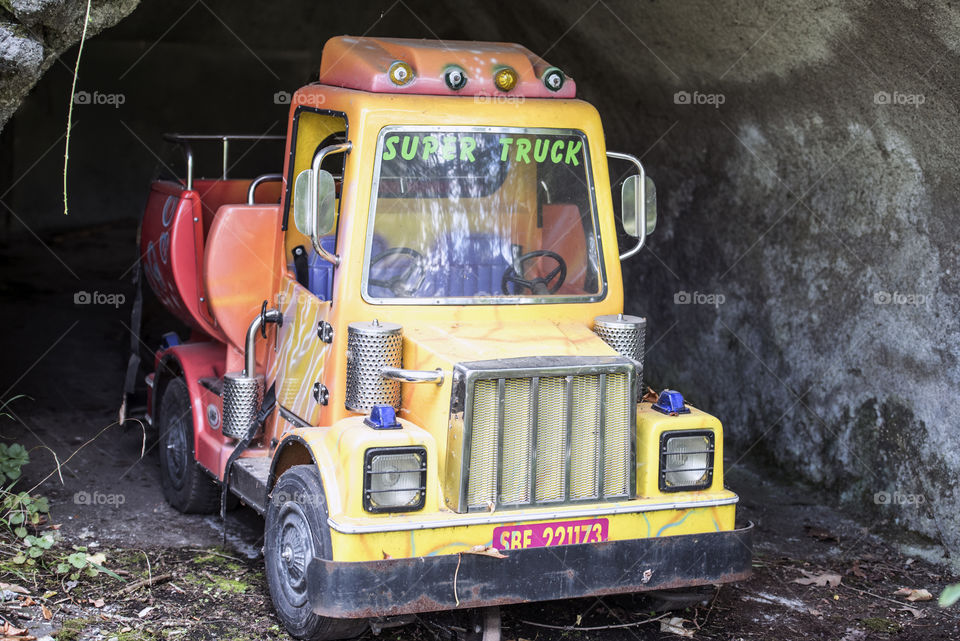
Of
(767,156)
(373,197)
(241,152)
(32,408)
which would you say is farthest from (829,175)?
(241,152)

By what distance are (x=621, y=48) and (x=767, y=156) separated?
145 cm

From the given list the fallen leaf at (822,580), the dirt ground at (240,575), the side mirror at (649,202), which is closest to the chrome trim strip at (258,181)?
the dirt ground at (240,575)

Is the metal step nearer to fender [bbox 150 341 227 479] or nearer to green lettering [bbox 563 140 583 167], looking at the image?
fender [bbox 150 341 227 479]

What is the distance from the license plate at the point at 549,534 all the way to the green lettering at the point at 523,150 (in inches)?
68.3

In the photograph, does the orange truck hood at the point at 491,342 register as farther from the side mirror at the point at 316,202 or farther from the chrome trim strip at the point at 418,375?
the side mirror at the point at 316,202

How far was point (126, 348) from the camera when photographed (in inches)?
416

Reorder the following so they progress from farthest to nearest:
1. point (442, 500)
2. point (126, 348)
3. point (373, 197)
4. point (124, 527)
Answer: point (126, 348), point (124, 527), point (373, 197), point (442, 500)

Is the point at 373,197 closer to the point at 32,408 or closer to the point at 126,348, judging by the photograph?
the point at 32,408

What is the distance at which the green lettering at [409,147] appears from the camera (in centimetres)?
513

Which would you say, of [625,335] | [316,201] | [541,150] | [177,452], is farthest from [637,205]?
[177,452]

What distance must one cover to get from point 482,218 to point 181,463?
275 centimetres

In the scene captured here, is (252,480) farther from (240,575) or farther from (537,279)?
(537,279)

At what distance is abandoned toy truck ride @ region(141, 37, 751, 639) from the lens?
4508 mm

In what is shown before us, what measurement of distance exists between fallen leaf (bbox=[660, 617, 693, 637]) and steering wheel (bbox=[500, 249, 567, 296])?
1.67 meters
